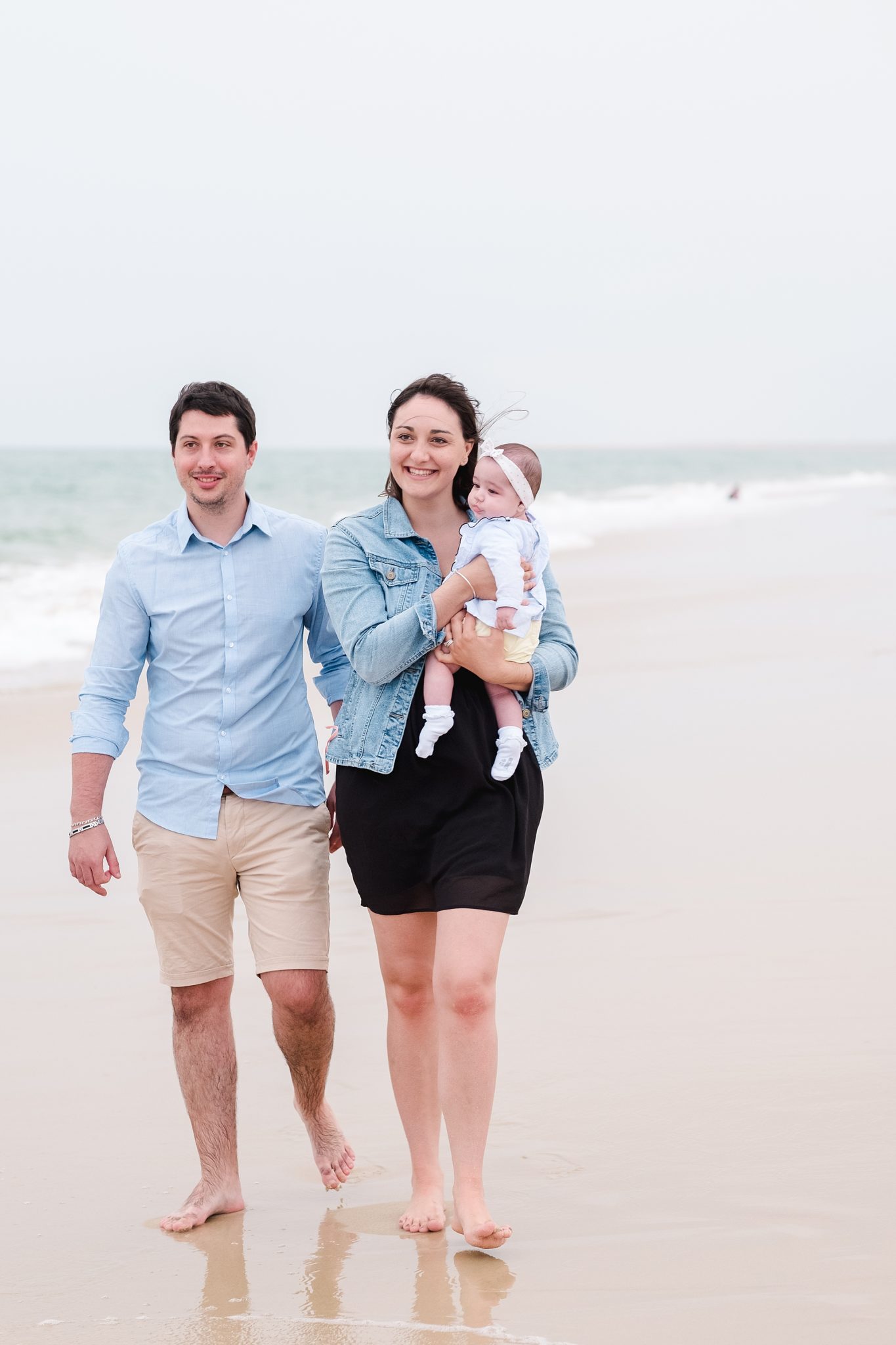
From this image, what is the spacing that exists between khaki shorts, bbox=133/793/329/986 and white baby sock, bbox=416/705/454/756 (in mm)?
503

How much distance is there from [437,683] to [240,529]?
692mm

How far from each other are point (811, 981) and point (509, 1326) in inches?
76.9

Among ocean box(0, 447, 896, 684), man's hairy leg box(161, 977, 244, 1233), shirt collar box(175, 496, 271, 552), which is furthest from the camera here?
ocean box(0, 447, 896, 684)

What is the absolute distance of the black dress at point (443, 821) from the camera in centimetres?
300

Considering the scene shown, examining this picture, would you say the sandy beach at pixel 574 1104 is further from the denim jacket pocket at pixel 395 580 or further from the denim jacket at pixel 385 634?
the denim jacket pocket at pixel 395 580

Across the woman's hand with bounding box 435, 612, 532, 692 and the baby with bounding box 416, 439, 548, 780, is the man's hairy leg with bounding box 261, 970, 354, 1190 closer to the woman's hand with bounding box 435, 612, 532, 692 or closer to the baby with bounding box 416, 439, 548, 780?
the baby with bounding box 416, 439, 548, 780

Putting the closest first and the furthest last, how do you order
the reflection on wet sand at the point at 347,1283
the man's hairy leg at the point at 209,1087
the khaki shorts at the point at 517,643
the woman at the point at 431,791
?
→ the reflection on wet sand at the point at 347,1283, the woman at the point at 431,791, the khaki shorts at the point at 517,643, the man's hairy leg at the point at 209,1087

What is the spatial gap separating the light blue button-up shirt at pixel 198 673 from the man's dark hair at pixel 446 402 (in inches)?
16.5

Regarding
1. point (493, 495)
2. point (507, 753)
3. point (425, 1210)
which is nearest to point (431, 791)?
point (507, 753)

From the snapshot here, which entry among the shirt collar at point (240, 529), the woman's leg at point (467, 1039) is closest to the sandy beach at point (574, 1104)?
the woman's leg at point (467, 1039)

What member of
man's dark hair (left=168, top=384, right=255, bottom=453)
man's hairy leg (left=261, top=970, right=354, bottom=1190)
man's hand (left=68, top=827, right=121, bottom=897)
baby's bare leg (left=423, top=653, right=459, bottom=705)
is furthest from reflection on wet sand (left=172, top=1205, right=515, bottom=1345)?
man's dark hair (left=168, top=384, right=255, bottom=453)

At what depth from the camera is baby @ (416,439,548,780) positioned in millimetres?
3041

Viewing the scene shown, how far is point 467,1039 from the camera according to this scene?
2.96m

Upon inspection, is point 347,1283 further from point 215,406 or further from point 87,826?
point 215,406
